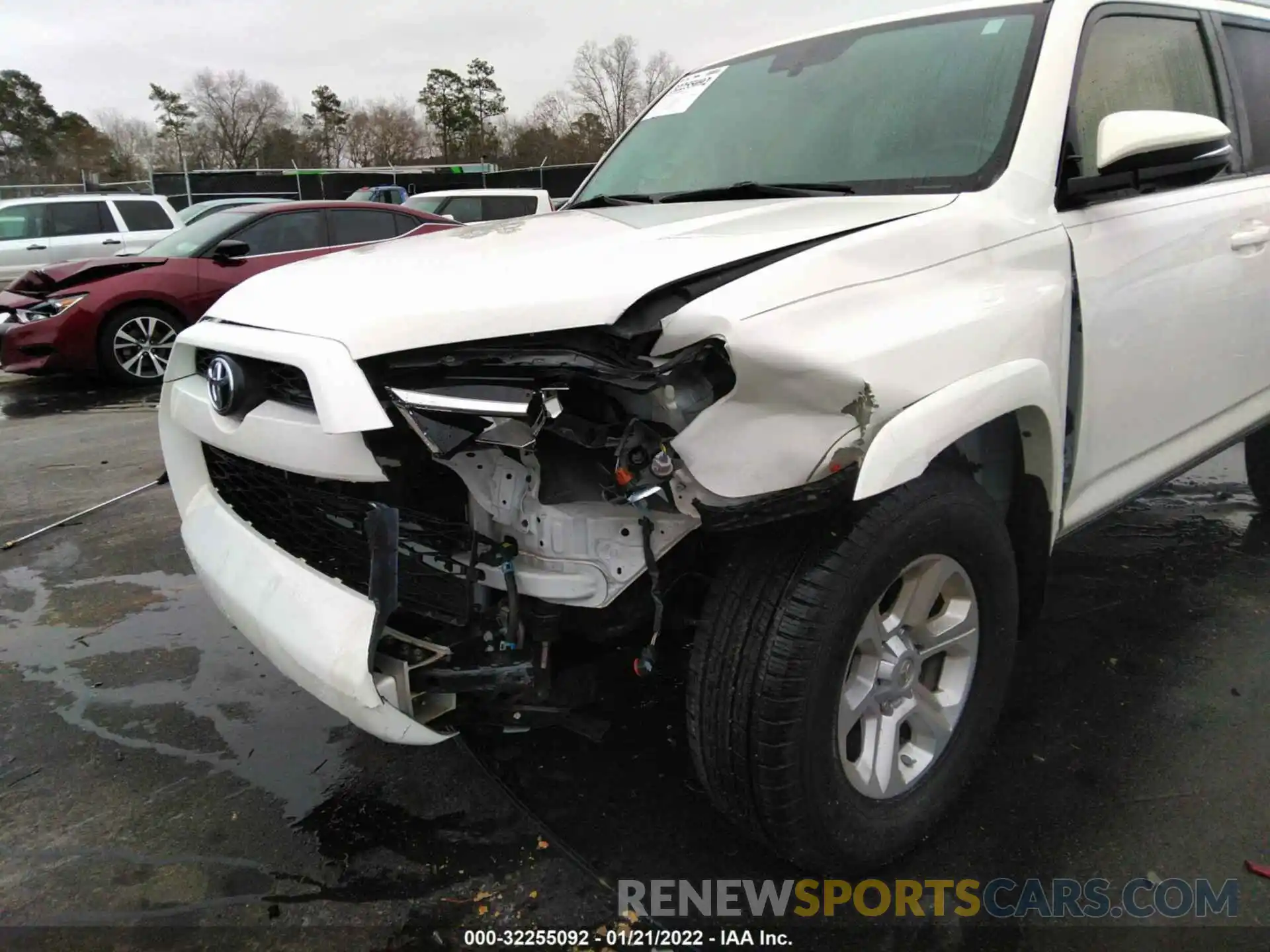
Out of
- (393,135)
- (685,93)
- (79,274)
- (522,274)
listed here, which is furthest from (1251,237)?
(393,135)

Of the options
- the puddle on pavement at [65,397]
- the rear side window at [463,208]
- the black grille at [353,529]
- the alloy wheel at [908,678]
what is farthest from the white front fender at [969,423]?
the rear side window at [463,208]

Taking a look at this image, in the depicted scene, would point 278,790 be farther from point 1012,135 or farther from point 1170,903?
point 1012,135

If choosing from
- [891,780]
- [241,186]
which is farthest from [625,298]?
[241,186]

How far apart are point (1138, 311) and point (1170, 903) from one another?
1.47 m

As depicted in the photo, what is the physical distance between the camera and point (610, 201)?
299 centimetres

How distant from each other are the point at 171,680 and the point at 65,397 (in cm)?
602

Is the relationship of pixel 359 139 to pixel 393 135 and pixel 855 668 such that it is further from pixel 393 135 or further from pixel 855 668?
pixel 855 668

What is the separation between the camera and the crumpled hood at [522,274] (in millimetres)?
1650

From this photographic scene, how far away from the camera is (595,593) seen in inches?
70.6

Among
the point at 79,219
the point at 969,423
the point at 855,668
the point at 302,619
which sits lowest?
the point at 855,668

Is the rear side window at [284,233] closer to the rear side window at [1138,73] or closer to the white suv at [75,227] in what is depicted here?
the white suv at [75,227]

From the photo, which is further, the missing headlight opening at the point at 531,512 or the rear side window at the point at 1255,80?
the rear side window at the point at 1255,80

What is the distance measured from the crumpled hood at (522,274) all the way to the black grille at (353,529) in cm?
39

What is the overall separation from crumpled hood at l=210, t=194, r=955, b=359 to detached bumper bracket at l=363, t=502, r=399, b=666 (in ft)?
1.07
